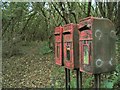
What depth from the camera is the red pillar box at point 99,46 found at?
9.30ft

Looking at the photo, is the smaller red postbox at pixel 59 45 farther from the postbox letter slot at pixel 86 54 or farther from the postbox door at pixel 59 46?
Result: the postbox letter slot at pixel 86 54

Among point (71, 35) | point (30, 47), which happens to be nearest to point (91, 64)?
point (71, 35)

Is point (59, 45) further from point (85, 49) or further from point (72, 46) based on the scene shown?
point (85, 49)

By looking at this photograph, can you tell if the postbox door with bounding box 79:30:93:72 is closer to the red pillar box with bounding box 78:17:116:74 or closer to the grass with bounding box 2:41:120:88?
the red pillar box with bounding box 78:17:116:74

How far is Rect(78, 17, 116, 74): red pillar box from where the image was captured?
9.30 feet

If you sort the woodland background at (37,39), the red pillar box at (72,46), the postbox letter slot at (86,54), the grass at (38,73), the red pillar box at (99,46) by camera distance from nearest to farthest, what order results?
the red pillar box at (99,46)
the postbox letter slot at (86,54)
the red pillar box at (72,46)
the grass at (38,73)
the woodland background at (37,39)

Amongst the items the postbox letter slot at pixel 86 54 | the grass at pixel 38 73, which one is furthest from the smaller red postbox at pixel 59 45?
the grass at pixel 38 73

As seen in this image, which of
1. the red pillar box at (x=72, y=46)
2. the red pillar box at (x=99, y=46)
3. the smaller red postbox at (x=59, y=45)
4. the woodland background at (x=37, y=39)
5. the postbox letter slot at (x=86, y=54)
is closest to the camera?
the red pillar box at (x=99, y=46)

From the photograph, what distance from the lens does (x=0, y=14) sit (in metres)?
8.05

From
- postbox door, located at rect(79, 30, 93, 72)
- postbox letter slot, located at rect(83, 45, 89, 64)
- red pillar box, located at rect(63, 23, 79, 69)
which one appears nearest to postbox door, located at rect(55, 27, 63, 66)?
red pillar box, located at rect(63, 23, 79, 69)

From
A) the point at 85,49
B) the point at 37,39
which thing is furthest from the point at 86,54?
the point at 37,39

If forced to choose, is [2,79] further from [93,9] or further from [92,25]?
[92,25]

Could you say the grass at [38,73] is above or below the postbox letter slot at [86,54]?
below

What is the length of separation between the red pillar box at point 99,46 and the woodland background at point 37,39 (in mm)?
2120
